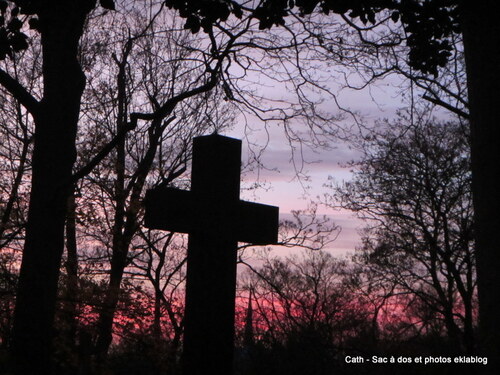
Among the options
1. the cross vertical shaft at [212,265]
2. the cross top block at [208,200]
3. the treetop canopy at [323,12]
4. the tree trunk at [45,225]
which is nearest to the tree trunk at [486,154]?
the treetop canopy at [323,12]

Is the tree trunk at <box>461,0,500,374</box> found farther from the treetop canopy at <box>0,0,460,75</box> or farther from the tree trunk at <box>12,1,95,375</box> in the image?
the tree trunk at <box>12,1,95,375</box>

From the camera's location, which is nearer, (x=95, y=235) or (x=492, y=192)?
(x=492, y=192)

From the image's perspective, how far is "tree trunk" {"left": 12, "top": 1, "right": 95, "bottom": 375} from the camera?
605 centimetres

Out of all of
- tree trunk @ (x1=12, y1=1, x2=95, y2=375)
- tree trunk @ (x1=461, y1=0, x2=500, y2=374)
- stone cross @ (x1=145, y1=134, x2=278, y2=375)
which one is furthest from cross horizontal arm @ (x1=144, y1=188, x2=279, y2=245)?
tree trunk @ (x1=12, y1=1, x2=95, y2=375)

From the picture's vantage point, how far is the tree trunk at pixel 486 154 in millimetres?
4824

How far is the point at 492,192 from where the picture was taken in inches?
191

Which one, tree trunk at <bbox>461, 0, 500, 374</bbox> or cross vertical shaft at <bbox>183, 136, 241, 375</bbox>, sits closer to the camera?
cross vertical shaft at <bbox>183, 136, 241, 375</bbox>

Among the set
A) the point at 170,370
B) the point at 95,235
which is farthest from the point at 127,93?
the point at 170,370

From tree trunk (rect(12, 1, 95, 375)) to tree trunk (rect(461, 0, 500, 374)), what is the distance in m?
3.58

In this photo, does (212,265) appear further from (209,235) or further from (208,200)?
(208,200)

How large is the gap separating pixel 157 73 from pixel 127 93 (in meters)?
1.12

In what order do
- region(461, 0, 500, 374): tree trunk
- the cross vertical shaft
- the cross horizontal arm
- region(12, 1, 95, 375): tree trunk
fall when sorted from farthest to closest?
region(12, 1, 95, 375): tree trunk
region(461, 0, 500, 374): tree trunk
the cross horizontal arm
the cross vertical shaft

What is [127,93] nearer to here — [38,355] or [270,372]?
[270,372]

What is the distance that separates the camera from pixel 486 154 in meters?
4.93
